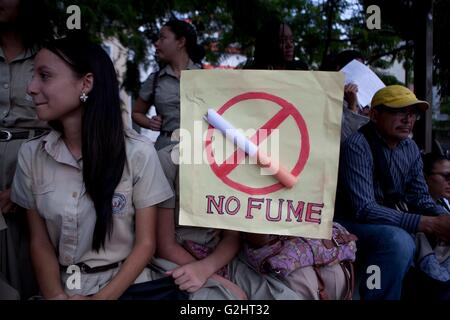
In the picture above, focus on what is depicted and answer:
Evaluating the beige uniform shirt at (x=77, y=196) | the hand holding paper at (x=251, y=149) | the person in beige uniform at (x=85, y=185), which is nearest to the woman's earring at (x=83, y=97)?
the person in beige uniform at (x=85, y=185)

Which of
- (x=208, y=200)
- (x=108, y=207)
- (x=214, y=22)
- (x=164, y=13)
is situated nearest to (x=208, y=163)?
(x=208, y=200)

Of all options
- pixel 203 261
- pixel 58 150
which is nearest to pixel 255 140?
pixel 203 261

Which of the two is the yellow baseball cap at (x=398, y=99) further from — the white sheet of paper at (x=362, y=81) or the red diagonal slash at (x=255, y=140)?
the red diagonal slash at (x=255, y=140)

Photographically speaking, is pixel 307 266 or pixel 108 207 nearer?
pixel 108 207

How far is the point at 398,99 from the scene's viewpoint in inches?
95.8

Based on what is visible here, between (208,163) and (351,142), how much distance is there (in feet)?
3.48

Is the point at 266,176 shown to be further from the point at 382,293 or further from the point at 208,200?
the point at 382,293

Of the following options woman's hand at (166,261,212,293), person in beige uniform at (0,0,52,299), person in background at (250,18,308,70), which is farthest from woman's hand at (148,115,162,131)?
woman's hand at (166,261,212,293)

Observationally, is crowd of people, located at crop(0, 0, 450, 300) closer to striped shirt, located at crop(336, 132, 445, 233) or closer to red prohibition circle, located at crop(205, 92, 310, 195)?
striped shirt, located at crop(336, 132, 445, 233)

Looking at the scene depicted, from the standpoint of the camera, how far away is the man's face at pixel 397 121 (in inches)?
97.5

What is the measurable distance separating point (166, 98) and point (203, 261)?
1674 mm

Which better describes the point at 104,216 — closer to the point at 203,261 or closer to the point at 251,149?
the point at 203,261

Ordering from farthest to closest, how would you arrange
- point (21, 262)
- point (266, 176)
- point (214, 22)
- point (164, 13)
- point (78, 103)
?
1. point (214, 22)
2. point (164, 13)
3. point (21, 262)
4. point (78, 103)
5. point (266, 176)

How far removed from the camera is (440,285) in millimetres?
2373
